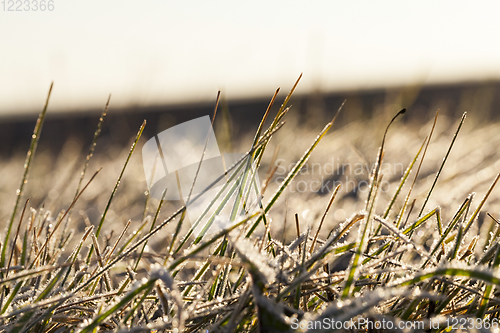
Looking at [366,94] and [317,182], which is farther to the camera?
[366,94]

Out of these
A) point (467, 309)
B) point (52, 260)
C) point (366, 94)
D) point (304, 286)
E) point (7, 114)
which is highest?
point (7, 114)

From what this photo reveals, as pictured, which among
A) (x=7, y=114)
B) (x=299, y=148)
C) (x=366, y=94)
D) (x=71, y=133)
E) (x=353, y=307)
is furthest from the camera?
(x=7, y=114)

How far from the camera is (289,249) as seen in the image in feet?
2.63

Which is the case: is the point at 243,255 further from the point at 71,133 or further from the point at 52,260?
the point at 71,133

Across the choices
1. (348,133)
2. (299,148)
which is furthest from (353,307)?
(348,133)

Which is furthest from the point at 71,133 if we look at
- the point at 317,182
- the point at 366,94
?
the point at 317,182

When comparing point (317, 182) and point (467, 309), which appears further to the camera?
point (317, 182)

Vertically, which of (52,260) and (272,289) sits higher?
(52,260)

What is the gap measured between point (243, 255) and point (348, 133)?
3076 millimetres

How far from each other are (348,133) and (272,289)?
2939mm

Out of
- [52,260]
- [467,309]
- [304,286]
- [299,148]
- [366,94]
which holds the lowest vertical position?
[467,309]

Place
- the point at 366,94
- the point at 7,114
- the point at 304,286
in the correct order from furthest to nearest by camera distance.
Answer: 1. the point at 7,114
2. the point at 366,94
3. the point at 304,286

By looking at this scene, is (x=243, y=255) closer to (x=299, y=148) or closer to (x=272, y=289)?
(x=272, y=289)

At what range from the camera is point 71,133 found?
893 centimetres
